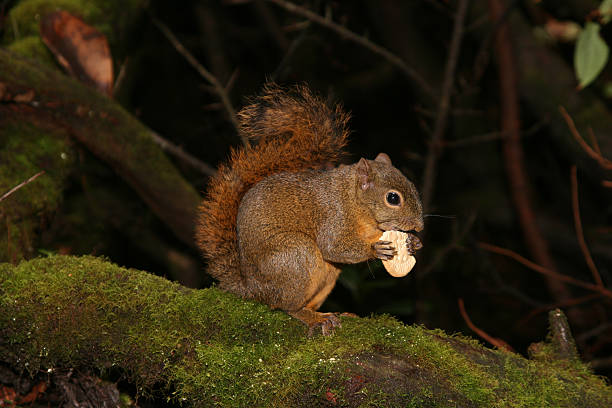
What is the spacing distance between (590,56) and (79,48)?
3447 millimetres

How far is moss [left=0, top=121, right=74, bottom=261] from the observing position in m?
3.08

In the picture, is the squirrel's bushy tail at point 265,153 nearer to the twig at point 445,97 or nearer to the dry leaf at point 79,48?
the dry leaf at point 79,48

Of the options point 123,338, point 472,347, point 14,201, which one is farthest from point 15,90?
point 472,347

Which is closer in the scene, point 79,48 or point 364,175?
point 364,175

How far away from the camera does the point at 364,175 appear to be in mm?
3104

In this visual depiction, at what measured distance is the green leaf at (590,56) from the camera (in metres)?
2.18

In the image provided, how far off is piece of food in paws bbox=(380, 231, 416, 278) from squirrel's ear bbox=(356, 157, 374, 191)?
0.27 metres

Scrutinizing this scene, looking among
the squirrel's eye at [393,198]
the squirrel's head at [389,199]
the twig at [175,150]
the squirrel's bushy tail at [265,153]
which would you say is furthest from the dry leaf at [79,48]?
the squirrel's eye at [393,198]

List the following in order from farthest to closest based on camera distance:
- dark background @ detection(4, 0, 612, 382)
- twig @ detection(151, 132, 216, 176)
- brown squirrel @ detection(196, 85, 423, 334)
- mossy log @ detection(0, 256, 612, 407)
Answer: dark background @ detection(4, 0, 612, 382) → twig @ detection(151, 132, 216, 176) → brown squirrel @ detection(196, 85, 423, 334) → mossy log @ detection(0, 256, 612, 407)

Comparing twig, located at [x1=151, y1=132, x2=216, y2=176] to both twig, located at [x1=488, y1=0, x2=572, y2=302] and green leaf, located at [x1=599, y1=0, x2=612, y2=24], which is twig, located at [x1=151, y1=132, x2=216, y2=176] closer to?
twig, located at [x1=488, y1=0, x2=572, y2=302]

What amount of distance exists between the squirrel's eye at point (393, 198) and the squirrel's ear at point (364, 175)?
0.37ft

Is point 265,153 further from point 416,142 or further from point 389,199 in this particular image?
point 416,142

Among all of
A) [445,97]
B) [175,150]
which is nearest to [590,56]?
[445,97]

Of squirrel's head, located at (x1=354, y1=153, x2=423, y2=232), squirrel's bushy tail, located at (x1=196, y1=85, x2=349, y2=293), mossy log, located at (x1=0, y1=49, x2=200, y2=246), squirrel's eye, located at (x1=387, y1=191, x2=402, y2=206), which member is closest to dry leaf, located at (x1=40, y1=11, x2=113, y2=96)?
mossy log, located at (x1=0, y1=49, x2=200, y2=246)
